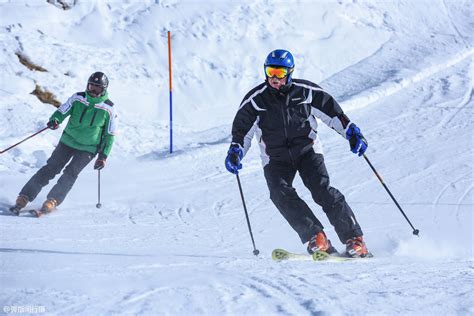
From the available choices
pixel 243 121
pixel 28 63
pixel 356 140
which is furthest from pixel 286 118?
pixel 28 63

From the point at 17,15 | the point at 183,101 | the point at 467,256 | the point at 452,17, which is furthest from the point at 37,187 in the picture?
the point at 452,17

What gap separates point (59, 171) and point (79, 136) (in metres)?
0.49

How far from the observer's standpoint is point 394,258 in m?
5.21

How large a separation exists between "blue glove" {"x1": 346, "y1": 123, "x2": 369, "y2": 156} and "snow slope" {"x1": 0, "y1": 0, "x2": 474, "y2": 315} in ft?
3.30

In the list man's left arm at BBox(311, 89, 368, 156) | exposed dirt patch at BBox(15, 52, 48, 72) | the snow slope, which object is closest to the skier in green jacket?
the snow slope

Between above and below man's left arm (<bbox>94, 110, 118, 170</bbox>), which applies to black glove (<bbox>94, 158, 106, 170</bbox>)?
below

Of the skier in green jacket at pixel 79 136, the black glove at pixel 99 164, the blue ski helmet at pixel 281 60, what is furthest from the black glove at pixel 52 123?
the blue ski helmet at pixel 281 60

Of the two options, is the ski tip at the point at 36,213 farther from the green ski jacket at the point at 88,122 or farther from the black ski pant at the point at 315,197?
the black ski pant at the point at 315,197

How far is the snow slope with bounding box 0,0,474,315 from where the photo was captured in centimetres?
383

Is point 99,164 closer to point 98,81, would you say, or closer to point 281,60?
point 98,81

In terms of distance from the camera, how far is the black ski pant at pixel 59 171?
705 centimetres

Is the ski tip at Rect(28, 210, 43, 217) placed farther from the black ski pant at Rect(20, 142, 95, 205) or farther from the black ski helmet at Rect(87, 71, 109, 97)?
the black ski helmet at Rect(87, 71, 109, 97)

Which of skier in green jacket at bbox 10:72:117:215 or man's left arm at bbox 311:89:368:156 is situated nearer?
man's left arm at bbox 311:89:368:156

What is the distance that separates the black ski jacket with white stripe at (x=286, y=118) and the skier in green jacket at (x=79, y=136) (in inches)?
96.7
